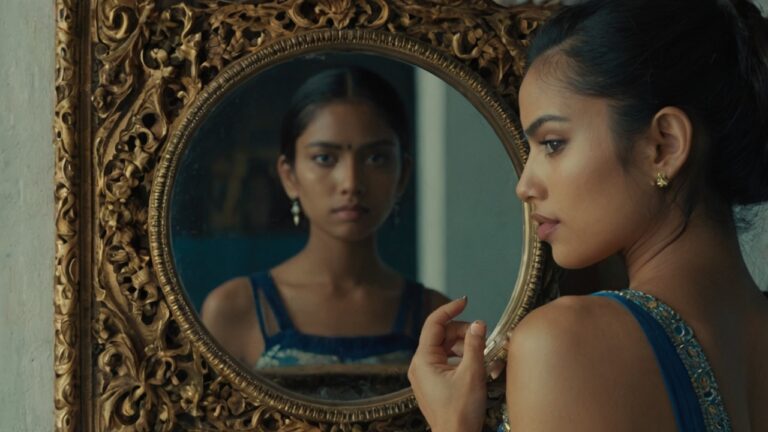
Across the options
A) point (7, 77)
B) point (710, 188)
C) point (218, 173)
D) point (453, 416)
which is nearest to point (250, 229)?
point (218, 173)

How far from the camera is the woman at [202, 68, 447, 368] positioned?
1.28 metres

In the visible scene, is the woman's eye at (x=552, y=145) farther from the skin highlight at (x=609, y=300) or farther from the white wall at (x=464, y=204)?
the white wall at (x=464, y=204)

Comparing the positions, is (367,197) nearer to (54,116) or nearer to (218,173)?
(218,173)

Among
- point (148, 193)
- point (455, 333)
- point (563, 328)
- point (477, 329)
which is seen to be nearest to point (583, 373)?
point (563, 328)

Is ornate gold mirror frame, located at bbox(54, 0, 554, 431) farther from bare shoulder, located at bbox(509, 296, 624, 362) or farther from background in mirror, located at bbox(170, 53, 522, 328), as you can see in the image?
bare shoulder, located at bbox(509, 296, 624, 362)

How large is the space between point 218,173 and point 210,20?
177mm

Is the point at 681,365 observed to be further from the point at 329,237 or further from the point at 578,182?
the point at 329,237

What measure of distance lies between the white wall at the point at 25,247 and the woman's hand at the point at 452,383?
515mm

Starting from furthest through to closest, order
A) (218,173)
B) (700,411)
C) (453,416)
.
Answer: (218,173) → (453,416) → (700,411)

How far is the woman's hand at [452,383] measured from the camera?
915mm

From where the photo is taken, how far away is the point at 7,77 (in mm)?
1303

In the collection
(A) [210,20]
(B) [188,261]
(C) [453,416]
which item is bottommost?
(C) [453,416]

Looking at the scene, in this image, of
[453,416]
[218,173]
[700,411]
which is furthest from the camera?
[218,173]

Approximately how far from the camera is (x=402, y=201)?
129cm
